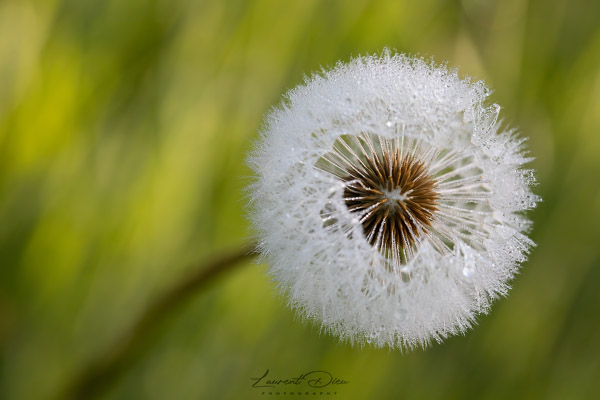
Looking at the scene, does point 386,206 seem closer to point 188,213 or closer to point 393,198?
point 393,198

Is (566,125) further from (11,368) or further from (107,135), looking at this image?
(11,368)

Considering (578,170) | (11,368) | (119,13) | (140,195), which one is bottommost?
(578,170)

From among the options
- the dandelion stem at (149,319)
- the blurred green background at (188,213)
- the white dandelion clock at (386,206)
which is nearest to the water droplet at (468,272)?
the white dandelion clock at (386,206)

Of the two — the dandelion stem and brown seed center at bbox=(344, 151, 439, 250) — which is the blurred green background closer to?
the dandelion stem

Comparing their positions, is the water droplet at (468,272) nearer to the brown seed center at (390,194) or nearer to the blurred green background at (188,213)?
the brown seed center at (390,194)

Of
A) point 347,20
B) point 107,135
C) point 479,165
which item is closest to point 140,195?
point 107,135

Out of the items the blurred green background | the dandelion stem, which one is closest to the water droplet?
the dandelion stem
